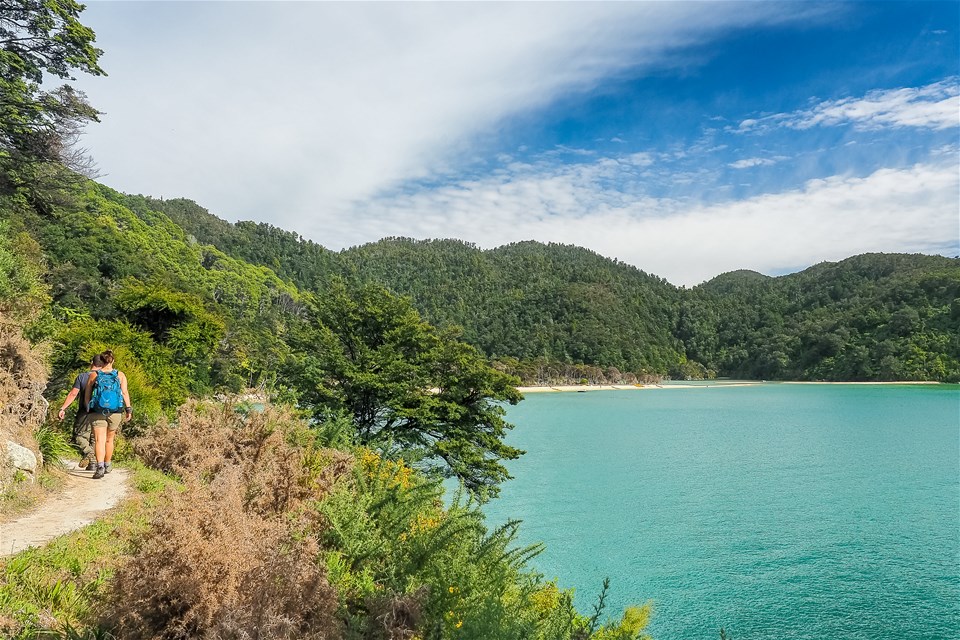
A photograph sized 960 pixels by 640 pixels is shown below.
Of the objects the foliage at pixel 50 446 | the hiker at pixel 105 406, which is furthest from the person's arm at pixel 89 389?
the foliage at pixel 50 446

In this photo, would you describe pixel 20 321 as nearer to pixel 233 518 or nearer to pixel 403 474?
pixel 403 474

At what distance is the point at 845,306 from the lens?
138 meters

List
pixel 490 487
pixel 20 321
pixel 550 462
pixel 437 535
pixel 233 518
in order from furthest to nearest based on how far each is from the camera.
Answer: pixel 550 462
pixel 490 487
pixel 20 321
pixel 437 535
pixel 233 518

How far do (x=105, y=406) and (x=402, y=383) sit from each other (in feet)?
27.2

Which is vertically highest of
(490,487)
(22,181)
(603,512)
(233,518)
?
(22,181)

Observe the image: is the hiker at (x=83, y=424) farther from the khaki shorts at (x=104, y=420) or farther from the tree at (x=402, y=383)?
the tree at (x=402, y=383)

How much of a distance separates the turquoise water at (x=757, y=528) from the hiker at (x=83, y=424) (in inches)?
374

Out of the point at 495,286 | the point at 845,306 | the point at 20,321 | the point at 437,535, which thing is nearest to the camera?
the point at 437,535

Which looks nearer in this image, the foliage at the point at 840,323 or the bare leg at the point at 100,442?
the bare leg at the point at 100,442

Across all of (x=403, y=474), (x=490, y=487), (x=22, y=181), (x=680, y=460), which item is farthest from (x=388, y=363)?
(x=680, y=460)

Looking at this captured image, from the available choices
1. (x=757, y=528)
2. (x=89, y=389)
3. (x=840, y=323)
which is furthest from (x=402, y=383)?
(x=840, y=323)

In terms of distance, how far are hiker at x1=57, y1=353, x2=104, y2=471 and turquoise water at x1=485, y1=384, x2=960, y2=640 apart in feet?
31.2

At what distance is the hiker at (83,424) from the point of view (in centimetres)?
769

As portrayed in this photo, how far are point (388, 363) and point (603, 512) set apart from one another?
31.3 feet
